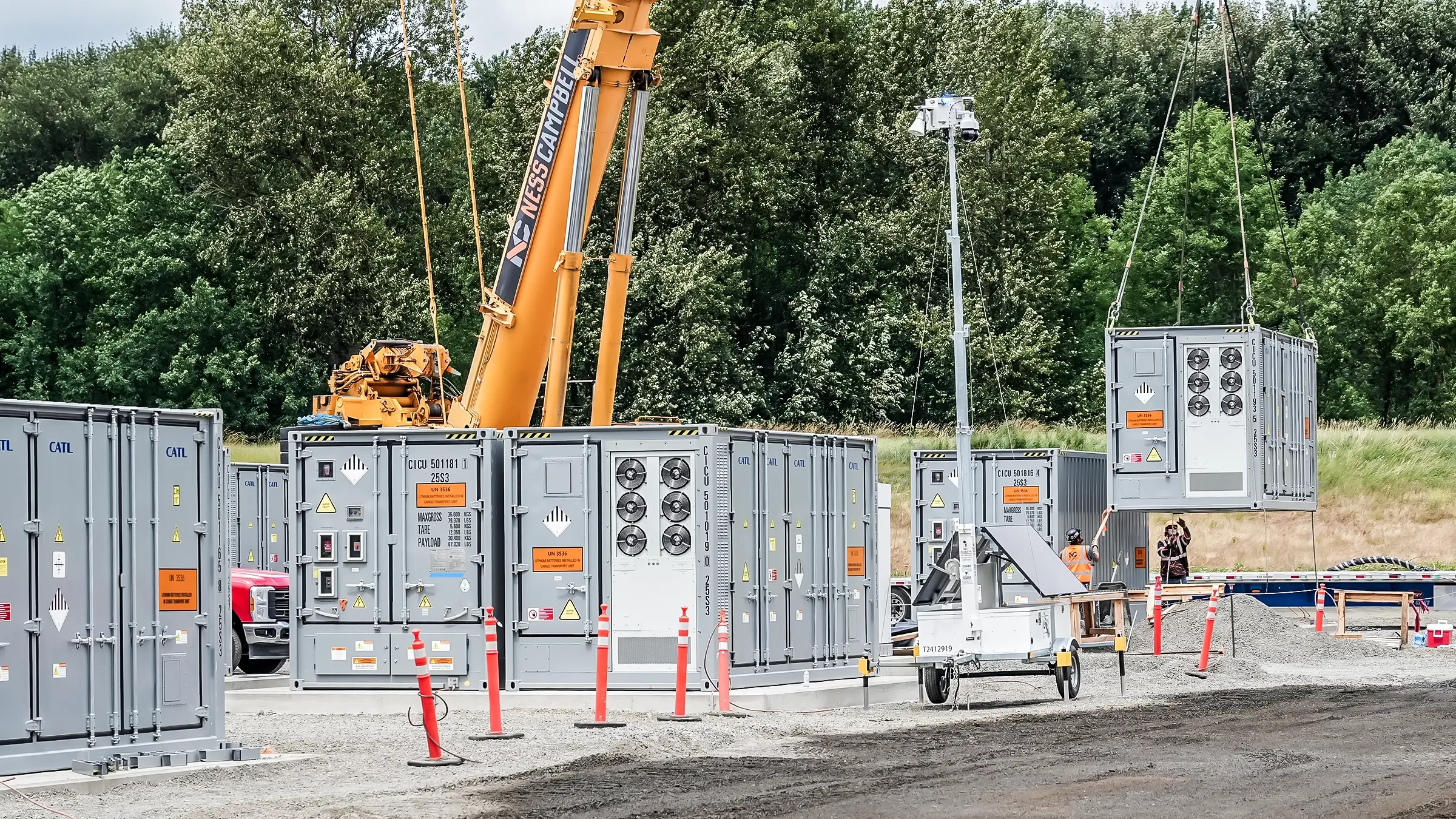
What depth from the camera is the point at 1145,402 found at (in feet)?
85.6

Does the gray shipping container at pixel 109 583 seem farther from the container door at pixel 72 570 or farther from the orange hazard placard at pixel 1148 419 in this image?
the orange hazard placard at pixel 1148 419

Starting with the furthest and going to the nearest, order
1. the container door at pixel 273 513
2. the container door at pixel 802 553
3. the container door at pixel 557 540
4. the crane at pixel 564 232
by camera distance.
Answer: the container door at pixel 273 513, the crane at pixel 564 232, the container door at pixel 802 553, the container door at pixel 557 540

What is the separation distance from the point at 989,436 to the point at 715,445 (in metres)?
33.6

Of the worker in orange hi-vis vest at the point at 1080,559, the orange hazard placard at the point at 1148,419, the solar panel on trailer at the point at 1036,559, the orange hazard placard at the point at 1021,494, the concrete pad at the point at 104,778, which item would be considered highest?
the orange hazard placard at the point at 1148,419

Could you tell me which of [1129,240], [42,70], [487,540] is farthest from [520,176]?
[487,540]

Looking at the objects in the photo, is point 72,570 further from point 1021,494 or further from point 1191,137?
point 1191,137

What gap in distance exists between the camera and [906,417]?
56.5 metres

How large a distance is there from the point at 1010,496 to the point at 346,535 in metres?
12.6

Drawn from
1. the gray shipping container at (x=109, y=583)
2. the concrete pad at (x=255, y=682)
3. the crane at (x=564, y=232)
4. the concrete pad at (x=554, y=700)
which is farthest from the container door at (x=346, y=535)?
the gray shipping container at (x=109, y=583)

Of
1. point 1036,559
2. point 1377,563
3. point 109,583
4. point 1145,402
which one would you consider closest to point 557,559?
point 1036,559

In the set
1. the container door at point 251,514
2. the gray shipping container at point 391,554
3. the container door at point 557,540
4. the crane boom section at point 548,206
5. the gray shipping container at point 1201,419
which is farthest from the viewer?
the container door at point 251,514

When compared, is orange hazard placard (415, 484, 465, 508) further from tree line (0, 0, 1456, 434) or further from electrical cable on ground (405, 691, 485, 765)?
tree line (0, 0, 1456, 434)

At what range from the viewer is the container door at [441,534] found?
65.3 ft

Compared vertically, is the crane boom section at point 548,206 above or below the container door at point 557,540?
above
